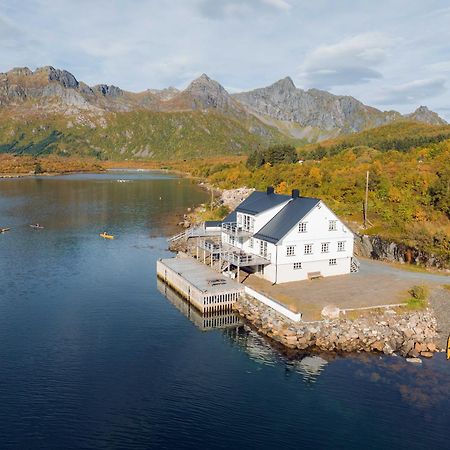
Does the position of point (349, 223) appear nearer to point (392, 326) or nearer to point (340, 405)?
point (392, 326)

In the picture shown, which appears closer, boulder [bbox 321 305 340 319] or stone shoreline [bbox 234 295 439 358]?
stone shoreline [bbox 234 295 439 358]

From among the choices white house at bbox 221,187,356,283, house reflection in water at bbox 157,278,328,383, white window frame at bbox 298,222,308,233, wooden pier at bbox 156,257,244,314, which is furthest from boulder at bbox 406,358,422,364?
wooden pier at bbox 156,257,244,314

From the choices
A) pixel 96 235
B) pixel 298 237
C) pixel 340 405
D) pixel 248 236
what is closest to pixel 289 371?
pixel 340 405

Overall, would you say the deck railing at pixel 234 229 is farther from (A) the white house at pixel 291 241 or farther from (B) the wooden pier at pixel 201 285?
(B) the wooden pier at pixel 201 285

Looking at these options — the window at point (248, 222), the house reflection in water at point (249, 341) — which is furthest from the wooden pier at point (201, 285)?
the window at point (248, 222)

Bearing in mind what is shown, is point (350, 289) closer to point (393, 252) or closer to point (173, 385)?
point (393, 252)

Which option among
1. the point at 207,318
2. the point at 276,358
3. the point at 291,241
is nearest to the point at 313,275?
the point at 291,241

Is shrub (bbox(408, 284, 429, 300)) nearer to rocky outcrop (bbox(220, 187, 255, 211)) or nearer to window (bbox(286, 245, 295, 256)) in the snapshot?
window (bbox(286, 245, 295, 256))
